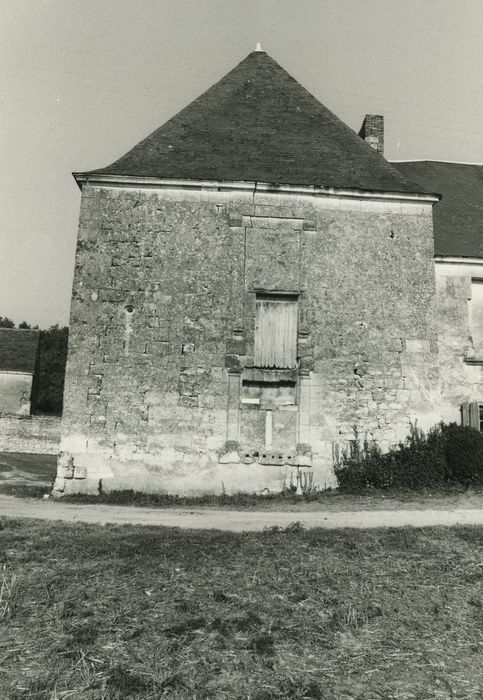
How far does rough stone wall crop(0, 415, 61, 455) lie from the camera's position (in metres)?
23.9

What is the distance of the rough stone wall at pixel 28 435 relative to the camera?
23.9 meters

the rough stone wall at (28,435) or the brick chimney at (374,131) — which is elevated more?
the brick chimney at (374,131)

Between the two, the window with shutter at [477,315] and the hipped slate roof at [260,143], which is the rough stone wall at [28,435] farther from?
the window with shutter at [477,315]

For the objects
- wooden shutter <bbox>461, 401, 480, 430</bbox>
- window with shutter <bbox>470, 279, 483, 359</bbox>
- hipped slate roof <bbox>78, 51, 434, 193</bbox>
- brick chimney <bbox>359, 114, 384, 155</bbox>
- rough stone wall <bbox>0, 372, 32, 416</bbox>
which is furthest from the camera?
rough stone wall <bbox>0, 372, 32, 416</bbox>

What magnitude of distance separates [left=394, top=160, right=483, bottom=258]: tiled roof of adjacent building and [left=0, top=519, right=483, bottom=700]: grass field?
8.51 metres

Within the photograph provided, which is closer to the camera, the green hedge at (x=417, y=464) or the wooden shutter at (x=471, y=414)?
the green hedge at (x=417, y=464)

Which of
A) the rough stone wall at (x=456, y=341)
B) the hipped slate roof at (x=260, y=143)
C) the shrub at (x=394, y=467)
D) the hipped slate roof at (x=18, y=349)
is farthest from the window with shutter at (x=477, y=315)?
the hipped slate roof at (x=18, y=349)

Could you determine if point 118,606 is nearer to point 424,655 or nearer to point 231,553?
point 231,553

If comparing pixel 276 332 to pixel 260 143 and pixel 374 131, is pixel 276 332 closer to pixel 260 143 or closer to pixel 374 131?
pixel 260 143

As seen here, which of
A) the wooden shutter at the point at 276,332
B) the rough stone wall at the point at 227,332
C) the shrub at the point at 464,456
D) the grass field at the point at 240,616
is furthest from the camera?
the wooden shutter at the point at 276,332

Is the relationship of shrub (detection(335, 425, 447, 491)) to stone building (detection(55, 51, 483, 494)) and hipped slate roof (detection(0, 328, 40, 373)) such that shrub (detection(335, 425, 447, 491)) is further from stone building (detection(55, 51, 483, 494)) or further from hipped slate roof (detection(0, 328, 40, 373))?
hipped slate roof (detection(0, 328, 40, 373))

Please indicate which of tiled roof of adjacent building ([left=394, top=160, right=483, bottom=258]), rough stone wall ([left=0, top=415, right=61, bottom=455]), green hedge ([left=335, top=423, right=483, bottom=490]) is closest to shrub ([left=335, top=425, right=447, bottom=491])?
green hedge ([left=335, top=423, right=483, bottom=490])

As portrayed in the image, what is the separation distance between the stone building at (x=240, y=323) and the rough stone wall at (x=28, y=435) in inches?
591

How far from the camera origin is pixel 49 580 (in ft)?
16.7
